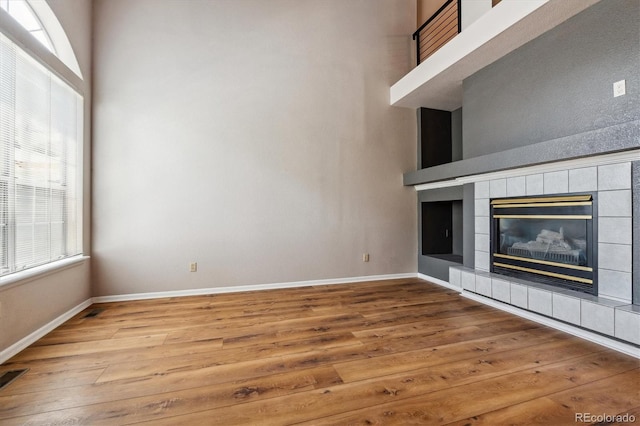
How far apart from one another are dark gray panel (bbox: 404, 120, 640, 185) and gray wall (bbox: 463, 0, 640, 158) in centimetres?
27

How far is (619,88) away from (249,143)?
11.7 ft

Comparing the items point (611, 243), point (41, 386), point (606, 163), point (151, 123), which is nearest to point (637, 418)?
point (611, 243)

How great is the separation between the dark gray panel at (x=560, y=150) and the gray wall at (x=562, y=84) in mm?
269

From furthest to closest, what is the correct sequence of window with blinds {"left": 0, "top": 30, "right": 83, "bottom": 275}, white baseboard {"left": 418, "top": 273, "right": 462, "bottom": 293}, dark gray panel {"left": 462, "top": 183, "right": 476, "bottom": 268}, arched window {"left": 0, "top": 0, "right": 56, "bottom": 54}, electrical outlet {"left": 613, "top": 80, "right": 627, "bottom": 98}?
white baseboard {"left": 418, "top": 273, "right": 462, "bottom": 293} < dark gray panel {"left": 462, "top": 183, "right": 476, "bottom": 268} < arched window {"left": 0, "top": 0, "right": 56, "bottom": 54} < electrical outlet {"left": 613, "top": 80, "right": 627, "bottom": 98} < window with blinds {"left": 0, "top": 30, "right": 83, "bottom": 275}

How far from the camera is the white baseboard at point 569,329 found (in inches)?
77.5

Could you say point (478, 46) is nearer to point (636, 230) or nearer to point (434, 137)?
point (434, 137)

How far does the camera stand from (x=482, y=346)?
2.08 metres

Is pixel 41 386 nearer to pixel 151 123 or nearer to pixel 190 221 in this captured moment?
pixel 190 221

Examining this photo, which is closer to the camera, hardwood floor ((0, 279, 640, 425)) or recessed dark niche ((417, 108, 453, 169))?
hardwood floor ((0, 279, 640, 425))

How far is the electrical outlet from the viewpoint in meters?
2.16

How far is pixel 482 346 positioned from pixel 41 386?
2848 millimetres

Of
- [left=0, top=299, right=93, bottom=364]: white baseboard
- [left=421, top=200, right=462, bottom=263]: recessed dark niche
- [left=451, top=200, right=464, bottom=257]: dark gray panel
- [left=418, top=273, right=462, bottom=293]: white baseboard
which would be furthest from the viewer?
[left=451, top=200, right=464, bottom=257]: dark gray panel

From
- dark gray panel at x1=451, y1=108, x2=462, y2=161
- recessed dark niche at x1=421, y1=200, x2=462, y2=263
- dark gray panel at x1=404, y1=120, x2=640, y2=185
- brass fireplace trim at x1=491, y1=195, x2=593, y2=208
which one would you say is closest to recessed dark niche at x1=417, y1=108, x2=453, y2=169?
dark gray panel at x1=451, y1=108, x2=462, y2=161

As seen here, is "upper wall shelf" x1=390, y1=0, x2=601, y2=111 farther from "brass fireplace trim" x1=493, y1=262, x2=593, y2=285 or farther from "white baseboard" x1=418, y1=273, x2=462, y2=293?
"white baseboard" x1=418, y1=273, x2=462, y2=293
